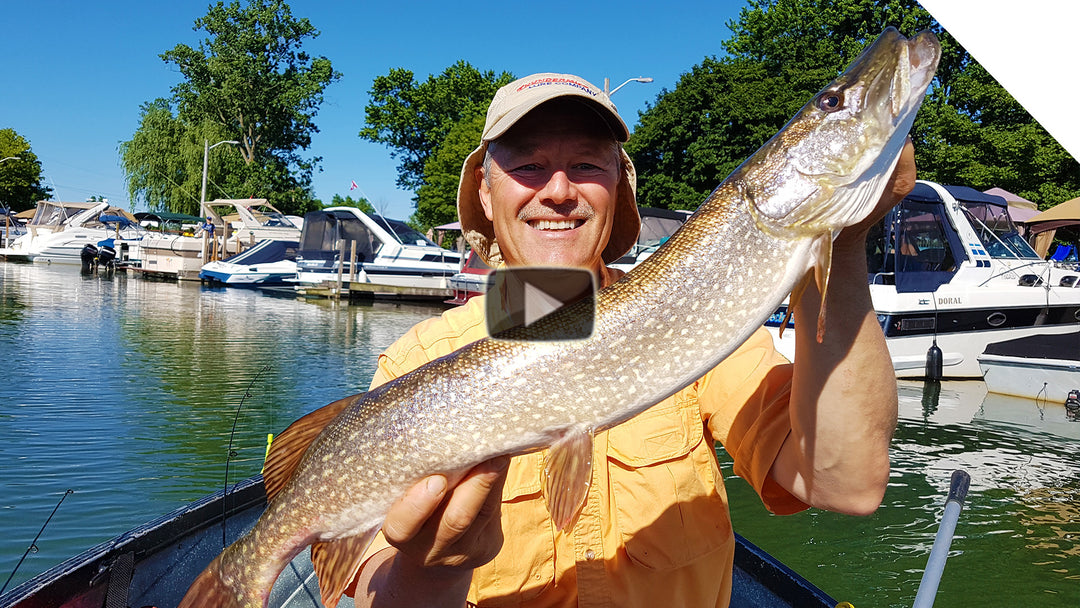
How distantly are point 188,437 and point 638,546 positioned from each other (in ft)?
25.2

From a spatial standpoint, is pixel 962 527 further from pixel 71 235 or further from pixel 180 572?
pixel 71 235

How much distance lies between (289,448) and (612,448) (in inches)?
40.5

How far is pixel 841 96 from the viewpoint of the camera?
166 centimetres

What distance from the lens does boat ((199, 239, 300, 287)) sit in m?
29.0

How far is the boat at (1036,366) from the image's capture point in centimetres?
1038

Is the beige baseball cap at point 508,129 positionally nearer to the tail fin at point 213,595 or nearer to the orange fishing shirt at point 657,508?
the orange fishing shirt at point 657,508

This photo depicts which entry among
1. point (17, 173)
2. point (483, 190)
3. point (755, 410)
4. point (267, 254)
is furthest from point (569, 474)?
point (17, 173)

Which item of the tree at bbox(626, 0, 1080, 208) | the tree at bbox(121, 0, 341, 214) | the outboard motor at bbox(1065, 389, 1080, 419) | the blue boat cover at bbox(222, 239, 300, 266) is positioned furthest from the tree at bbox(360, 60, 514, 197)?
the outboard motor at bbox(1065, 389, 1080, 419)

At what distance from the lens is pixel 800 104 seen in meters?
34.4

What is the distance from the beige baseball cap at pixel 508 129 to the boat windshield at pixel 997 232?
13069mm

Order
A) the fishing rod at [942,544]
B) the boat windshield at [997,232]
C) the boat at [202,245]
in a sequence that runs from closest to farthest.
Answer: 1. the fishing rod at [942,544]
2. the boat windshield at [997,232]
3. the boat at [202,245]

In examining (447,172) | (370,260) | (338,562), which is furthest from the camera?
(447,172)

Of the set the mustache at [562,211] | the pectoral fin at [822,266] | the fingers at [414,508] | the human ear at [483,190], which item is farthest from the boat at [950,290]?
the fingers at [414,508]

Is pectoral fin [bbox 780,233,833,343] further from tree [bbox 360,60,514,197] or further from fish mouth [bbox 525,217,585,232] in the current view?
tree [bbox 360,60,514,197]
